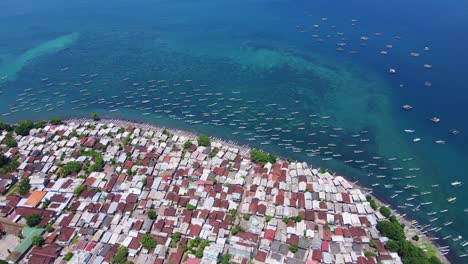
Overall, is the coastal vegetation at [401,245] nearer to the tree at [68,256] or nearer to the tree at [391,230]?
the tree at [391,230]

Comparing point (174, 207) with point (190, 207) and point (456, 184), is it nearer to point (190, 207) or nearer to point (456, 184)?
point (190, 207)

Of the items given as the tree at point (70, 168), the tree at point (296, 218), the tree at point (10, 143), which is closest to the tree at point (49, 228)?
the tree at point (70, 168)

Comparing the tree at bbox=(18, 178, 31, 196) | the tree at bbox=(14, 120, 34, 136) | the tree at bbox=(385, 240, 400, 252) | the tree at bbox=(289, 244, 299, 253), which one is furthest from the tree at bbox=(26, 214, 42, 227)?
the tree at bbox=(385, 240, 400, 252)

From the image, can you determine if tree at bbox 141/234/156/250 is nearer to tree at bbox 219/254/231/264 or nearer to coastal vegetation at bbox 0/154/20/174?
tree at bbox 219/254/231/264

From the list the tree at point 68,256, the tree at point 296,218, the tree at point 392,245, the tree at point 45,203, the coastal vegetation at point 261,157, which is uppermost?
the coastal vegetation at point 261,157

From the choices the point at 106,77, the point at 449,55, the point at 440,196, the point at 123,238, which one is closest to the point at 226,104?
the point at 106,77

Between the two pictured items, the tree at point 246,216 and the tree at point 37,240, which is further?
the tree at point 246,216

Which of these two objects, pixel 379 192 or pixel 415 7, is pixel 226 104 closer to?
pixel 379 192

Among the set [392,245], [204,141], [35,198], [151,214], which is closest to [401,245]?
[392,245]
